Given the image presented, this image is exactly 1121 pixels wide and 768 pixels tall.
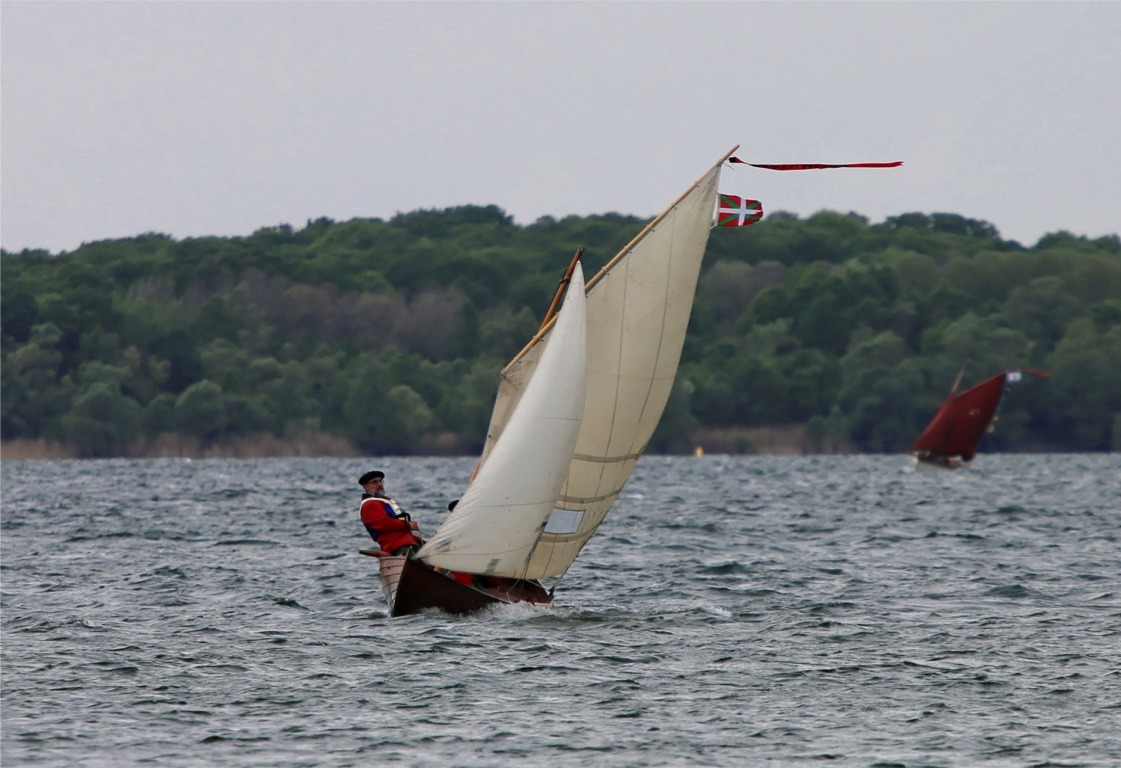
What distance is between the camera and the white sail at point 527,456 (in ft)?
80.9

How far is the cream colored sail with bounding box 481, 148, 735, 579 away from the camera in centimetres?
2541

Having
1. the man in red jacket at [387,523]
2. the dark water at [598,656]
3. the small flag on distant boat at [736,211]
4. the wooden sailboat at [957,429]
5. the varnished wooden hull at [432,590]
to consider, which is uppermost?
the small flag on distant boat at [736,211]

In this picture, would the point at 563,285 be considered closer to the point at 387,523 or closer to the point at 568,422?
the point at 568,422

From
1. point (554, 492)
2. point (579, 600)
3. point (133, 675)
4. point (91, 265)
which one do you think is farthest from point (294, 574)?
point (91, 265)

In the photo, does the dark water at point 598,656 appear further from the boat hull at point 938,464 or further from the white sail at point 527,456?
the boat hull at point 938,464

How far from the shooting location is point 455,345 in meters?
166

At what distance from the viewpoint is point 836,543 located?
137ft

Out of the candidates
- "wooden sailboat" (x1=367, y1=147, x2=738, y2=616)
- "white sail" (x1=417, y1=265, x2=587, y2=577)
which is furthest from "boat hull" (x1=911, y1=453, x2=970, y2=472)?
"white sail" (x1=417, y1=265, x2=587, y2=577)

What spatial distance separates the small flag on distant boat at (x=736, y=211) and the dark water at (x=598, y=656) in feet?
19.7

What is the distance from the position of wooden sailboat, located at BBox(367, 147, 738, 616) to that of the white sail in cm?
1

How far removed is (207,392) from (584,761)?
130152 millimetres

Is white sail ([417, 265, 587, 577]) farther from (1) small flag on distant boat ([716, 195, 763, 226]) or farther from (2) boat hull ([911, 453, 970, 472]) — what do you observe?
(2) boat hull ([911, 453, 970, 472])

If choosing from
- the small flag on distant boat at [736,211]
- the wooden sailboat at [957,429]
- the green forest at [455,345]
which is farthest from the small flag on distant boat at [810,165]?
the green forest at [455,345]

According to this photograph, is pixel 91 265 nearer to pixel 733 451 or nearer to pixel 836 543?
pixel 733 451
